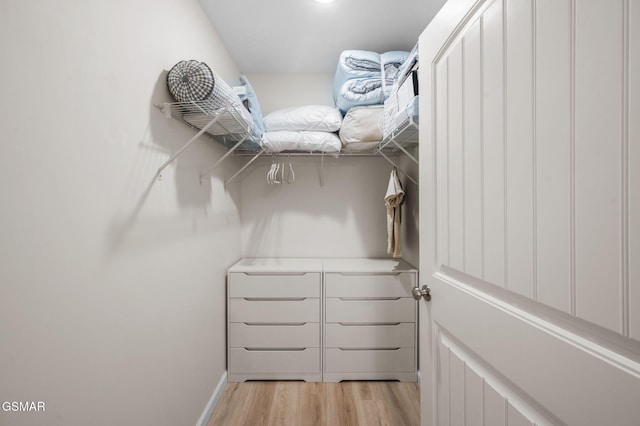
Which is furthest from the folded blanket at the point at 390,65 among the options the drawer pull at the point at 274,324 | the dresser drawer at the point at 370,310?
the drawer pull at the point at 274,324

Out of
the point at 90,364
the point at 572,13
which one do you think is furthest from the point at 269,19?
the point at 90,364

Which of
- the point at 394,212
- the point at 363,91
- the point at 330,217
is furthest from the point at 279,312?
the point at 363,91

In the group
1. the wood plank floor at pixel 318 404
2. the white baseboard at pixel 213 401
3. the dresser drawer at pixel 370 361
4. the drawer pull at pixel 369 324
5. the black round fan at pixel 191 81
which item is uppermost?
the black round fan at pixel 191 81

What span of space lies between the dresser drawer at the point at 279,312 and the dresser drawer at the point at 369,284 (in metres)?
0.16

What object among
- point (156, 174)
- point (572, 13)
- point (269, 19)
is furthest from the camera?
point (269, 19)

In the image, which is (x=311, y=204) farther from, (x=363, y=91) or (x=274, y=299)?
(x=363, y=91)

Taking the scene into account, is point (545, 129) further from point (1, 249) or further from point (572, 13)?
point (1, 249)

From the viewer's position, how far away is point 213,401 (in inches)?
63.1

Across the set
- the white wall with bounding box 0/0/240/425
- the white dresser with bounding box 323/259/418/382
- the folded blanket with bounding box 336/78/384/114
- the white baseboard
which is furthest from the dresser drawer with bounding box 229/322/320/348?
the folded blanket with bounding box 336/78/384/114

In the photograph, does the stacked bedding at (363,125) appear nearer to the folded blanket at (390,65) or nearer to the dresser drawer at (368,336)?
the folded blanket at (390,65)

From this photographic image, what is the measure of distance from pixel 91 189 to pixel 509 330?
45.6 inches

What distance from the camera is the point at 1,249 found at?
21.6 inches

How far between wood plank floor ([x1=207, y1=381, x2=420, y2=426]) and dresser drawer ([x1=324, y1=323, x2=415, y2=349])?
27 cm

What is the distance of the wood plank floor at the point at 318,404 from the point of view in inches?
60.2
